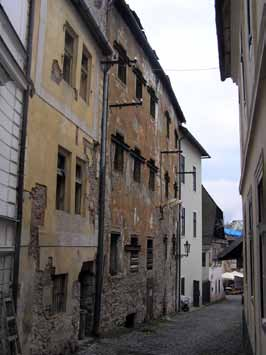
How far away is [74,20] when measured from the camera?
39.7ft

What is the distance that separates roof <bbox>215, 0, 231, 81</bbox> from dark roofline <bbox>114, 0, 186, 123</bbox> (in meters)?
3.93

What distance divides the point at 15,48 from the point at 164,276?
52.5ft

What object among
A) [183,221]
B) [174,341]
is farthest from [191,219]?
[174,341]

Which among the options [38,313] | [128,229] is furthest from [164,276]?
[38,313]

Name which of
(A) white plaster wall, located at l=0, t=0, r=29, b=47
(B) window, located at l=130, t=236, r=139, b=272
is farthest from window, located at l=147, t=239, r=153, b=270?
(A) white plaster wall, located at l=0, t=0, r=29, b=47

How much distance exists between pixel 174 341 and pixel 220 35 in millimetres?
9028

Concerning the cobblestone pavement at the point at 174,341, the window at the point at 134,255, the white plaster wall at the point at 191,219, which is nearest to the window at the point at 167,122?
the white plaster wall at the point at 191,219

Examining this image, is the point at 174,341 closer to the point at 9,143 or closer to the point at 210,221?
the point at 9,143

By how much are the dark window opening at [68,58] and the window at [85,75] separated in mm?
797

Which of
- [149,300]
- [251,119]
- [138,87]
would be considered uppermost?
[138,87]

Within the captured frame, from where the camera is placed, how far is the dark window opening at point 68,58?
11984 mm

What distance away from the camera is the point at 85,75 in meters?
13.4

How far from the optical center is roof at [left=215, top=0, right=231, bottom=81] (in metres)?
11.1

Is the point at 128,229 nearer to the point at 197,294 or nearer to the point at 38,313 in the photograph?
the point at 38,313
